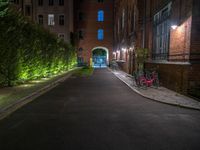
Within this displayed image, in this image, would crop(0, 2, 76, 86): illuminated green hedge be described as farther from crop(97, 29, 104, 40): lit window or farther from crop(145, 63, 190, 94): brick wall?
crop(97, 29, 104, 40): lit window

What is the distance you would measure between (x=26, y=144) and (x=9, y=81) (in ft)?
26.3

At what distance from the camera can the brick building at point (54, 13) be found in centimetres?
3562

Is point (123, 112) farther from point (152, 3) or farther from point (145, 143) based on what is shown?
point (152, 3)

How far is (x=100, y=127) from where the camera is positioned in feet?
16.6

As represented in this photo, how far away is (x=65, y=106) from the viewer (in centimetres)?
729

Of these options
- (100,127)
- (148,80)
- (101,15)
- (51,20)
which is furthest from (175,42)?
(101,15)

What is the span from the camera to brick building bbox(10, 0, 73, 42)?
35625 mm

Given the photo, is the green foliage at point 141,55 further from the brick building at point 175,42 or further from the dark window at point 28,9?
the dark window at point 28,9

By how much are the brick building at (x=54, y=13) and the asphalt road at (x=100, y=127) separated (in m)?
30.5

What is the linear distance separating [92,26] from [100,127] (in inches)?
1444

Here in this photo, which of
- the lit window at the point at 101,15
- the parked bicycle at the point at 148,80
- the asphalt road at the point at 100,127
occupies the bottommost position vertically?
the asphalt road at the point at 100,127

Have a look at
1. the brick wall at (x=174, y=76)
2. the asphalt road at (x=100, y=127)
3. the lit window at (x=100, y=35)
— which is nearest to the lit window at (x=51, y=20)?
the lit window at (x=100, y=35)

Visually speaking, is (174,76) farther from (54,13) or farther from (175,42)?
(54,13)

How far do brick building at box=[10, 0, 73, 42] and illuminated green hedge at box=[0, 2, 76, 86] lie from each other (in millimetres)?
20776
